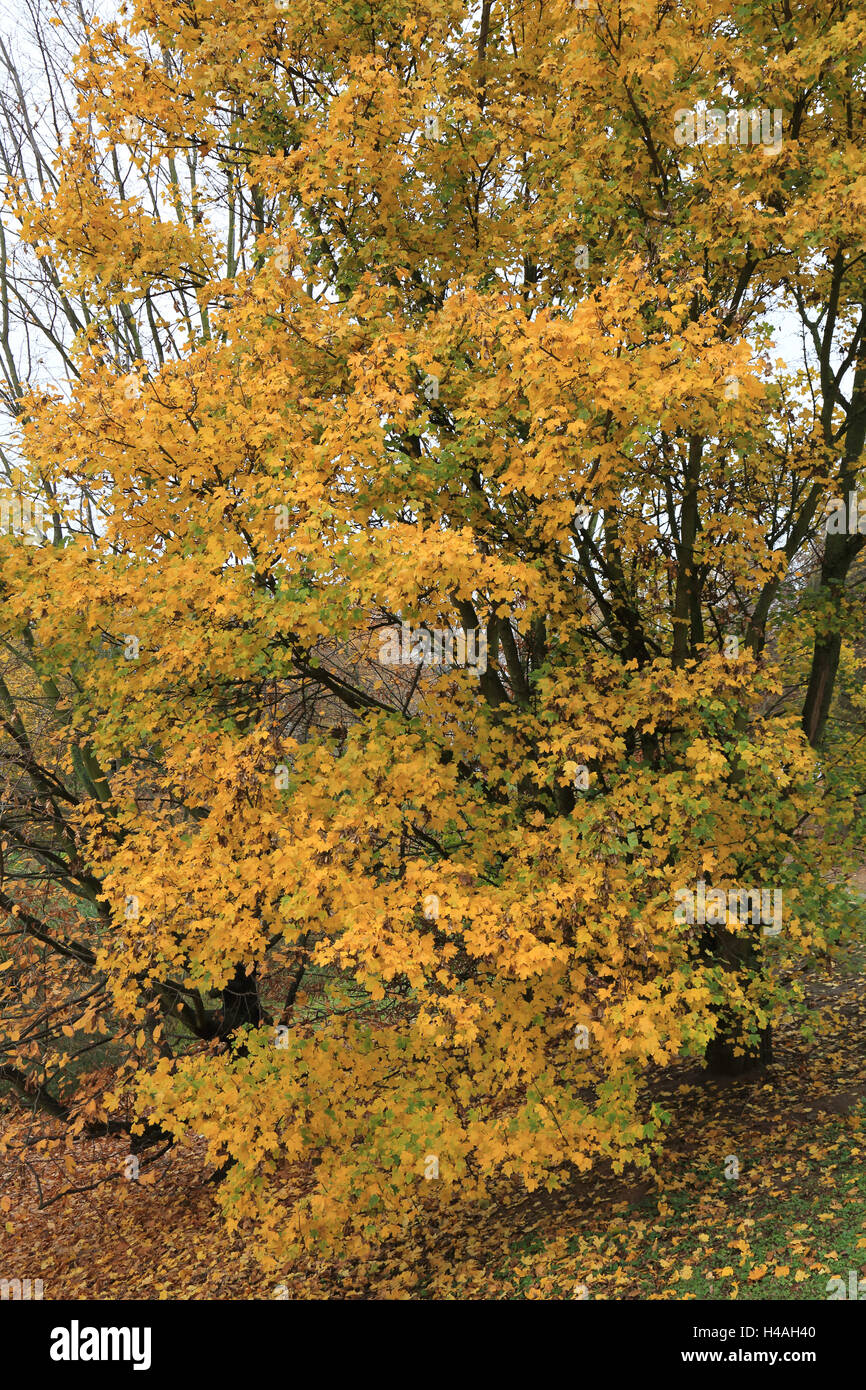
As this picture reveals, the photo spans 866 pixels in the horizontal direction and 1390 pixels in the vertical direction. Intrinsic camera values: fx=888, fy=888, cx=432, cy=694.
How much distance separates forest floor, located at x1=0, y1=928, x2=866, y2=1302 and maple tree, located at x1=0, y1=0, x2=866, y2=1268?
0.77 m

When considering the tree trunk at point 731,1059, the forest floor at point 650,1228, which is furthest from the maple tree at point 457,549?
the tree trunk at point 731,1059

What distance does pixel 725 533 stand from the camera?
305 inches

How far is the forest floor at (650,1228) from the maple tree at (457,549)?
774 millimetres

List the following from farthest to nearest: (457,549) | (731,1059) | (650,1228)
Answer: (731,1059), (650,1228), (457,549)

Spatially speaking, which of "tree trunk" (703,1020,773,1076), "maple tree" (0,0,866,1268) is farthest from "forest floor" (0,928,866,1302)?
"maple tree" (0,0,866,1268)

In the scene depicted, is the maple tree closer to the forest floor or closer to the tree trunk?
the forest floor

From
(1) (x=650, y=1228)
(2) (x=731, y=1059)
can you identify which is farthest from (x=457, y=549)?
(2) (x=731, y=1059)

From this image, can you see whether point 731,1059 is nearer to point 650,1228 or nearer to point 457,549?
point 650,1228

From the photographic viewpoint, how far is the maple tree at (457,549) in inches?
227

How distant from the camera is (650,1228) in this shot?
6992 mm

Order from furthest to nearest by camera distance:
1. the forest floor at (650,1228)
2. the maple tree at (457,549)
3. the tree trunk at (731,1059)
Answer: the tree trunk at (731,1059) < the forest floor at (650,1228) < the maple tree at (457,549)

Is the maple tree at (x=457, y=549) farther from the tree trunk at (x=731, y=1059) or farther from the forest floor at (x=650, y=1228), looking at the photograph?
the tree trunk at (x=731, y=1059)

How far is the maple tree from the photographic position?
5.76 meters

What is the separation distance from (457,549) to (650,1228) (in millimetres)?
5539
